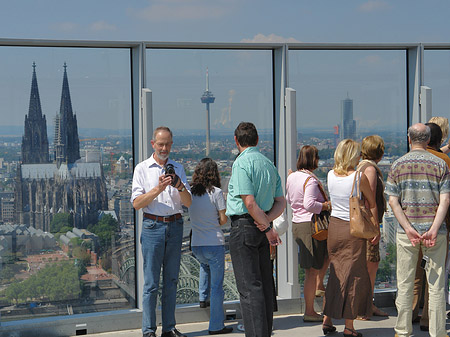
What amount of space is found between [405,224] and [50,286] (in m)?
3.27

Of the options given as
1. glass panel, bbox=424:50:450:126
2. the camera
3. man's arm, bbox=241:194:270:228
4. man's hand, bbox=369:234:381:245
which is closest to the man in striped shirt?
man's hand, bbox=369:234:381:245

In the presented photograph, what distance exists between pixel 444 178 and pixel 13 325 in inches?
156

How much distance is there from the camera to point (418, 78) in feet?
24.8

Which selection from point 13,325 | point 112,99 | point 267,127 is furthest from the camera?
point 267,127

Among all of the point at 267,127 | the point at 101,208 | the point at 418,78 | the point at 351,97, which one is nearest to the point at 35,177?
the point at 101,208

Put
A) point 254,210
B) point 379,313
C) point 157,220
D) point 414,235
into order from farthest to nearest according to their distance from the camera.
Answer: point 379,313, point 157,220, point 414,235, point 254,210

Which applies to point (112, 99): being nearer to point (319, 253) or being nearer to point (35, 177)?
point (35, 177)

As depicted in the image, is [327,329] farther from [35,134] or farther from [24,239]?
[35,134]

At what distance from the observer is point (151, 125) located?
6566 mm

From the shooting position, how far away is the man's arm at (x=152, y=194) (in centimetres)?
567

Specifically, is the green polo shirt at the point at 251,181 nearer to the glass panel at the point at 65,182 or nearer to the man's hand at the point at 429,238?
the man's hand at the point at 429,238

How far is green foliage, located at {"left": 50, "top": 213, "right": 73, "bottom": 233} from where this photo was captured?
21.2 ft

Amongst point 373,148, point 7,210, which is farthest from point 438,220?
point 7,210

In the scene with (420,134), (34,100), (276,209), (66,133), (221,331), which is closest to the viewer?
(276,209)
